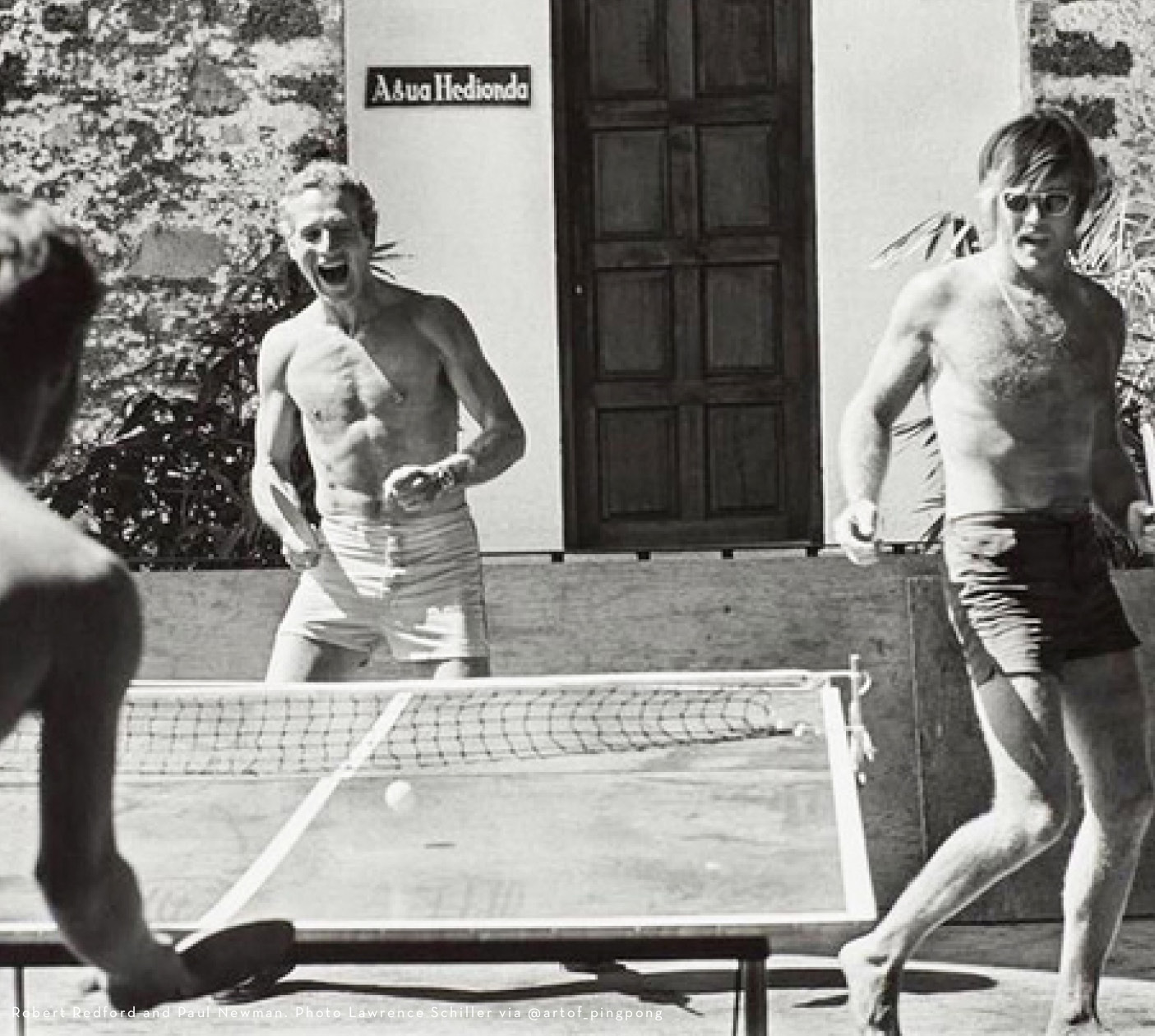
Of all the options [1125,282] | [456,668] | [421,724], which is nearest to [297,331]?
[456,668]

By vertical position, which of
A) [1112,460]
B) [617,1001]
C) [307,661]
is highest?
[1112,460]

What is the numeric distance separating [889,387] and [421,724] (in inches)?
46.2

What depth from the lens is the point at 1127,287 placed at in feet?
29.7

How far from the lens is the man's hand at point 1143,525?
19.1 ft

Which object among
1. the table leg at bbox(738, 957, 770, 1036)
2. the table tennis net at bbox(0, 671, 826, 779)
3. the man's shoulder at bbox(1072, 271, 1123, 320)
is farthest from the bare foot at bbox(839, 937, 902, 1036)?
the table leg at bbox(738, 957, 770, 1036)

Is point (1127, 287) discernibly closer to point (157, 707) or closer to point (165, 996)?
point (157, 707)

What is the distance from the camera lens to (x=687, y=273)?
476 inches

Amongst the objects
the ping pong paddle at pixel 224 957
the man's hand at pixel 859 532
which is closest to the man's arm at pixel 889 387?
the man's hand at pixel 859 532

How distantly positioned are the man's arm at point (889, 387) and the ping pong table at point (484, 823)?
0.42 m

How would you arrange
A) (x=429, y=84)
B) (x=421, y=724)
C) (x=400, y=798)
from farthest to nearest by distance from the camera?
(x=429, y=84) → (x=421, y=724) → (x=400, y=798)

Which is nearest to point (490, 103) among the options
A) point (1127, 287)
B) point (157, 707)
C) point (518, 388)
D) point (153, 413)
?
point (518, 388)

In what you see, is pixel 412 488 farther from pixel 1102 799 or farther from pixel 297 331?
pixel 1102 799

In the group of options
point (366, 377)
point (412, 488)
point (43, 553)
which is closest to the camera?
point (43, 553)

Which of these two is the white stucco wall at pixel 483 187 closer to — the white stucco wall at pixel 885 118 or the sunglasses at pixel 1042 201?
the white stucco wall at pixel 885 118
